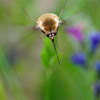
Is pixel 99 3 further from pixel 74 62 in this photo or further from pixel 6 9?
pixel 6 9

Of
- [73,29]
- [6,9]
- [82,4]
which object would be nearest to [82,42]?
[73,29]

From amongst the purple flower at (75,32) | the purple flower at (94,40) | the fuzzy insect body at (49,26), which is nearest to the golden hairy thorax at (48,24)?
the fuzzy insect body at (49,26)

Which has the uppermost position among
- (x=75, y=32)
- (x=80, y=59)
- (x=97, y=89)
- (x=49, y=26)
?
(x=75, y=32)

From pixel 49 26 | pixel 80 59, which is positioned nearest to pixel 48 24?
pixel 49 26

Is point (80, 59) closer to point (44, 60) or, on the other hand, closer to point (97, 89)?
point (97, 89)

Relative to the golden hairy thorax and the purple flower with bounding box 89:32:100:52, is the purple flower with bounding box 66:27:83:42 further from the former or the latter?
the golden hairy thorax

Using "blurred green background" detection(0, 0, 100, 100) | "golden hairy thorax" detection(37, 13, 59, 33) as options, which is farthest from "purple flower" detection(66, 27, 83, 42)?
"golden hairy thorax" detection(37, 13, 59, 33)

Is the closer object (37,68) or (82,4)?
(82,4)

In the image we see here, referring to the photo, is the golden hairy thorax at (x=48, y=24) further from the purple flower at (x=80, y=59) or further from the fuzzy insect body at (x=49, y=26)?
the purple flower at (x=80, y=59)

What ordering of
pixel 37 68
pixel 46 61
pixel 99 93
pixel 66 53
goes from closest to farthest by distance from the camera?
pixel 46 61 < pixel 99 93 < pixel 66 53 < pixel 37 68
